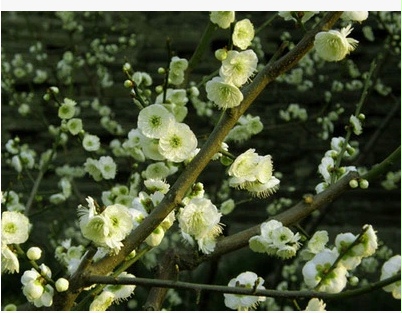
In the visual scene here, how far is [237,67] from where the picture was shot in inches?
66.2

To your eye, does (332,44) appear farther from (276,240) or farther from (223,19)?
(276,240)

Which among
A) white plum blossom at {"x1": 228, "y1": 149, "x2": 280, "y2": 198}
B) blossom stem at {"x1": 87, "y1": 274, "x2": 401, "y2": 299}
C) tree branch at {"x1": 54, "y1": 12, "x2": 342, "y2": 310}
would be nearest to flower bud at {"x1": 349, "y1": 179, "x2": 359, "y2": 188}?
white plum blossom at {"x1": 228, "y1": 149, "x2": 280, "y2": 198}

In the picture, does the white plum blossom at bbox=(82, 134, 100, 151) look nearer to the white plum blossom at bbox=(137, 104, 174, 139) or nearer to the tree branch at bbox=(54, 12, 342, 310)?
the white plum blossom at bbox=(137, 104, 174, 139)

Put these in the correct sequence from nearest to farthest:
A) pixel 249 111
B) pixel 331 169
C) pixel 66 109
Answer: pixel 331 169
pixel 66 109
pixel 249 111

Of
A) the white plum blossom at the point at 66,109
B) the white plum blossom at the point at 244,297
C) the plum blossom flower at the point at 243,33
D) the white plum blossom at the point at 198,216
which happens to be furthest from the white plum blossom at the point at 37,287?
the white plum blossom at the point at 66,109

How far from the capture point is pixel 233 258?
202 inches

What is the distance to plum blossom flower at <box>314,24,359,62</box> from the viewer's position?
5.50ft

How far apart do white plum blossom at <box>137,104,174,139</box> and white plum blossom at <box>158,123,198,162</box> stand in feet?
0.04

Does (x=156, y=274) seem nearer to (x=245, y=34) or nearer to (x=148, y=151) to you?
(x=148, y=151)

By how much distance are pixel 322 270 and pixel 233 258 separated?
3.61 m

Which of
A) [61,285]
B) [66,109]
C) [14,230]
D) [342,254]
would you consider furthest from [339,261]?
[66,109]

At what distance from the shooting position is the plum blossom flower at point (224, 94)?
64.2 inches

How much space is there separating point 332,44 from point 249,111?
12.5 feet

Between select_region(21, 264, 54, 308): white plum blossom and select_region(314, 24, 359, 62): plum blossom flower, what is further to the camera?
select_region(314, 24, 359, 62): plum blossom flower
